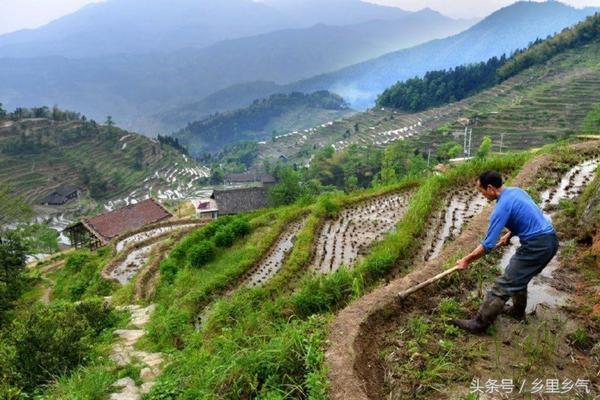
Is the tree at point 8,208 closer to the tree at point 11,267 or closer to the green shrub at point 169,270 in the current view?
the tree at point 11,267

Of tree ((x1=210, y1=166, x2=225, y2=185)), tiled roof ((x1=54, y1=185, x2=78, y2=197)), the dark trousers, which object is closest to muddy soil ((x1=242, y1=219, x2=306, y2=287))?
the dark trousers

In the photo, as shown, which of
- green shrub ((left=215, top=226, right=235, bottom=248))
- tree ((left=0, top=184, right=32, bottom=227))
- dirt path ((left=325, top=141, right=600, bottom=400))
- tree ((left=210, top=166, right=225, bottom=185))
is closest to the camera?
dirt path ((left=325, top=141, right=600, bottom=400))

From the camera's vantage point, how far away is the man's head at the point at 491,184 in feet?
13.0

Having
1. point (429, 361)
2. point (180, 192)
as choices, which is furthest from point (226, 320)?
point (180, 192)

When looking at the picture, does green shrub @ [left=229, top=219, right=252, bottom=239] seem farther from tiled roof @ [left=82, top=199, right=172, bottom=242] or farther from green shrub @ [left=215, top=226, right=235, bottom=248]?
tiled roof @ [left=82, top=199, right=172, bottom=242]

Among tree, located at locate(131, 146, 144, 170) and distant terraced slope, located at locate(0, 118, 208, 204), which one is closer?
distant terraced slope, located at locate(0, 118, 208, 204)

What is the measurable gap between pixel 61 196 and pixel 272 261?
66.8 metres

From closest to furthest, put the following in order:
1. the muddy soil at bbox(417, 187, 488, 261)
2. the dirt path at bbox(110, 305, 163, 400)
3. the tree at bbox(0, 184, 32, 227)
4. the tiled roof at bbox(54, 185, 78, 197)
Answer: the dirt path at bbox(110, 305, 163, 400), the muddy soil at bbox(417, 187, 488, 261), the tree at bbox(0, 184, 32, 227), the tiled roof at bbox(54, 185, 78, 197)

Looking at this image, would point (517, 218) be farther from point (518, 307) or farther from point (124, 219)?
point (124, 219)

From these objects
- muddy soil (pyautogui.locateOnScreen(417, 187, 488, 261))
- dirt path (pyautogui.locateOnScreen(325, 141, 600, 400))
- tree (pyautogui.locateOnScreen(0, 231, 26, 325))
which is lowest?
tree (pyautogui.locateOnScreen(0, 231, 26, 325))

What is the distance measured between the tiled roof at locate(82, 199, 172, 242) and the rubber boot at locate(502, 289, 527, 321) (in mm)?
24769

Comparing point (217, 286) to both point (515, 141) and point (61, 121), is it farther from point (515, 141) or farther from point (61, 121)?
point (61, 121)

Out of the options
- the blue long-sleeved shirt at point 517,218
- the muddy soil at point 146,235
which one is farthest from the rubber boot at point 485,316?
the muddy soil at point 146,235

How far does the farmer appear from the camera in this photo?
387cm
